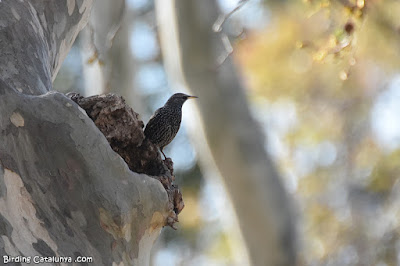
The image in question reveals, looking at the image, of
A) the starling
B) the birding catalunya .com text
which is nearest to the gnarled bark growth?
the birding catalunya .com text

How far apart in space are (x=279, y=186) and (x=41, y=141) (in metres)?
3.95

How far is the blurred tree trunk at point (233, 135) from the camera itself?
6.49m

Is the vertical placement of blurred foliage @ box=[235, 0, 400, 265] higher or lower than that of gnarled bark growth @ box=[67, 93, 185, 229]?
higher

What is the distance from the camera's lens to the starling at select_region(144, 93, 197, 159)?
425cm

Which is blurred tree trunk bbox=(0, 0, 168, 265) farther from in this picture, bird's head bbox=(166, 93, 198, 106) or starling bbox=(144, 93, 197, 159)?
bird's head bbox=(166, 93, 198, 106)

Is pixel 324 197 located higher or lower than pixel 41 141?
higher

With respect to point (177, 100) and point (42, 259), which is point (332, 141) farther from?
point (42, 259)

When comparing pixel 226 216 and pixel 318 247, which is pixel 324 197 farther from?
pixel 226 216

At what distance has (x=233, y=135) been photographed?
258 inches

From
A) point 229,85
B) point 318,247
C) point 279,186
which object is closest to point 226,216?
point 279,186

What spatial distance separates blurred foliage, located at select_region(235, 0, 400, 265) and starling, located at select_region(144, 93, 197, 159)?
4606 millimetres

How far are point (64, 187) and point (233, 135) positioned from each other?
379cm

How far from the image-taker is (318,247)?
10086mm

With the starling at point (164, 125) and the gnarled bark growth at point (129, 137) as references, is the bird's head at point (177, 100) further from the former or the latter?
the gnarled bark growth at point (129, 137)
